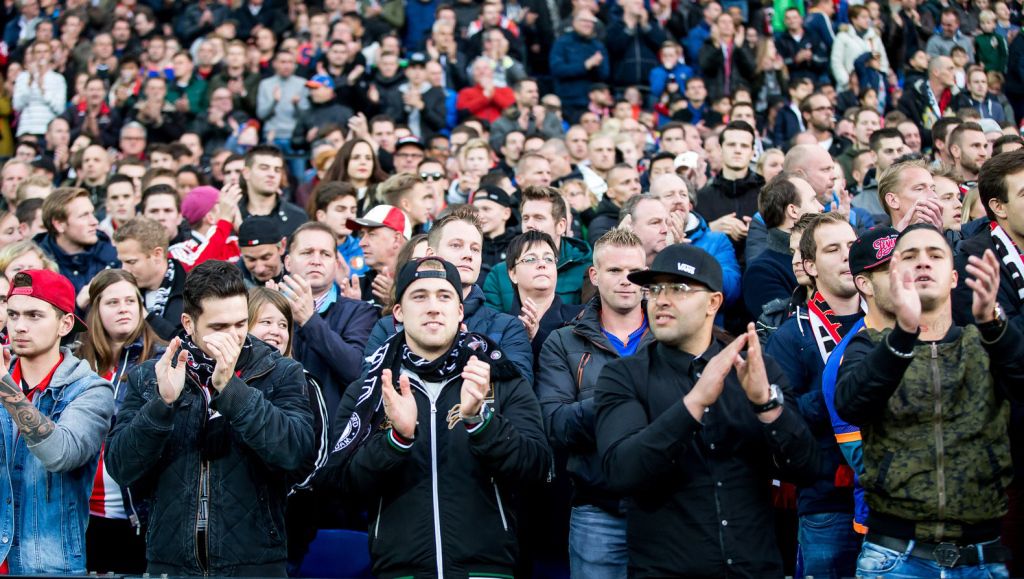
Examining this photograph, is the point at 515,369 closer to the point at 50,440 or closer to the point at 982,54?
the point at 50,440

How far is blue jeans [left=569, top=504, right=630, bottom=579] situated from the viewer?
511cm

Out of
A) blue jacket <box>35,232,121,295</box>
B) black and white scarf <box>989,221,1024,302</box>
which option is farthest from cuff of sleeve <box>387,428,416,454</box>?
blue jacket <box>35,232,121,295</box>

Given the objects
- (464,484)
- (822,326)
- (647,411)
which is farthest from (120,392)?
(822,326)

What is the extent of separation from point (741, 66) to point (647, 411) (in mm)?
12793

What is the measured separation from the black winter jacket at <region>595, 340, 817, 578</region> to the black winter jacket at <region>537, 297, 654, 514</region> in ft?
1.32

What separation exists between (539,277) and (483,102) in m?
8.67

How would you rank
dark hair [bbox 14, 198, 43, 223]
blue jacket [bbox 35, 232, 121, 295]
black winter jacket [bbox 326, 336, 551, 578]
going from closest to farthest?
black winter jacket [bbox 326, 336, 551, 578] → blue jacket [bbox 35, 232, 121, 295] → dark hair [bbox 14, 198, 43, 223]

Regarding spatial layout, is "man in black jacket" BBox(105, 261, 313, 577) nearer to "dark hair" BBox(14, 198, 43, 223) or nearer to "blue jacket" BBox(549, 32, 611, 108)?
"dark hair" BBox(14, 198, 43, 223)

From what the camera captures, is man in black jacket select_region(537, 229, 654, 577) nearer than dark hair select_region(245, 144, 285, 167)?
Yes

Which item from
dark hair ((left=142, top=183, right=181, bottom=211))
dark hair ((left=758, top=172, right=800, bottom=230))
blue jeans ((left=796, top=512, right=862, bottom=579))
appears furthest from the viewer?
dark hair ((left=142, top=183, right=181, bottom=211))

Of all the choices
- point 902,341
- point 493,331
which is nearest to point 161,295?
point 493,331

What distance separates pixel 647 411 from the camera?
4434mm

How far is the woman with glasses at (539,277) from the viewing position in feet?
21.0

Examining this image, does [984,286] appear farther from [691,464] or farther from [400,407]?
[400,407]
